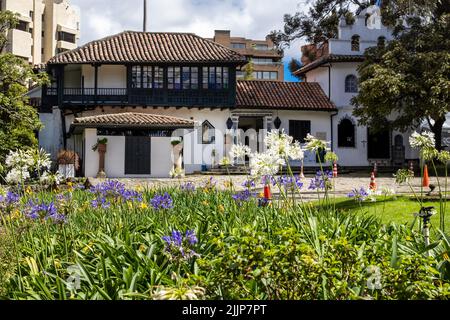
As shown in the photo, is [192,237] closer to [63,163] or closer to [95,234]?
[95,234]

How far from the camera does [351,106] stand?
3522 cm

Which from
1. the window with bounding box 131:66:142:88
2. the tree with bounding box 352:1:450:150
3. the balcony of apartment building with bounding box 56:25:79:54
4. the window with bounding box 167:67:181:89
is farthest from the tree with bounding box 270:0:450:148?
the balcony of apartment building with bounding box 56:25:79:54

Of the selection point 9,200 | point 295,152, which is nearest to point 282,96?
point 9,200

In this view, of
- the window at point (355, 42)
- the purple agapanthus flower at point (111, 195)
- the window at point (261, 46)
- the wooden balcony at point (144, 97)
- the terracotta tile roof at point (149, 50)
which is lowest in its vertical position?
the purple agapanthus flower at point (111, 195)

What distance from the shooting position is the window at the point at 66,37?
61406mm

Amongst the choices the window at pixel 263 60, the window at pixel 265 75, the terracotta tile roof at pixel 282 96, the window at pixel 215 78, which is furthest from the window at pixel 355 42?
the window at pixel 263 60

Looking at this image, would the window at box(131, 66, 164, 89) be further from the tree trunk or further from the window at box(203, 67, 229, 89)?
the tree trunk

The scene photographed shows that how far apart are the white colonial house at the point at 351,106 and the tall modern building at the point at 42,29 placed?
103ft

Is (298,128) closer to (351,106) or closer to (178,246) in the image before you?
(351,106)

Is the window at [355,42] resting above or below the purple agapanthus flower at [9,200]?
above

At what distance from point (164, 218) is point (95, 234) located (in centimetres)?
89

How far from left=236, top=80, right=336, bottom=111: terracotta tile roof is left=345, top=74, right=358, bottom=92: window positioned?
57.8 inches

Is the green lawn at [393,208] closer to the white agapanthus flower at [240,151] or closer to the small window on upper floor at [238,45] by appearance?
the white agapanthus flower at [240,151]
